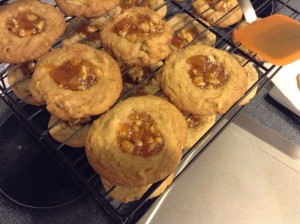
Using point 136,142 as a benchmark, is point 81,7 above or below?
above

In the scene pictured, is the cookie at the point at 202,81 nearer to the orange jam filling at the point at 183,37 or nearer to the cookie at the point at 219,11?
the orange jam filling at the point at 183,37

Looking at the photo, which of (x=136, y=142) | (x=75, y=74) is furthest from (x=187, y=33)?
(x=136, y=142)

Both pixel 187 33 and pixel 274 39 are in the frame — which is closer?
pixel 274 39

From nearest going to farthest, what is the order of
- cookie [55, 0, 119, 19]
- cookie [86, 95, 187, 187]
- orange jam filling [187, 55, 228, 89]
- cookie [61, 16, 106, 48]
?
cookie [86, 95, 187, 187] < orange jam filling [187, 55, 228, 89] < cookie [55, 0, 119, 19] < cookie [61, 16, 106, 48]

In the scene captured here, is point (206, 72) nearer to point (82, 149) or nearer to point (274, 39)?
point (274, 39)

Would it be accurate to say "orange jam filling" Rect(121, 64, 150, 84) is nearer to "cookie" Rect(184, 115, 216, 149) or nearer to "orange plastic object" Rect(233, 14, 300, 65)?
"cookie" Rect(184, 115, 216, 149)

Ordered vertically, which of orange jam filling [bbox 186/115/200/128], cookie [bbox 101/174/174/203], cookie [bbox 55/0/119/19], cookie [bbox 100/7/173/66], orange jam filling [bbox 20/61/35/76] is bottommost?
cookie [bbox 101/174/174/203]

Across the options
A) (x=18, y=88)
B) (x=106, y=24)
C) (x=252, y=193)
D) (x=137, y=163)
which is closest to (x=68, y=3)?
(x=106, y=24)

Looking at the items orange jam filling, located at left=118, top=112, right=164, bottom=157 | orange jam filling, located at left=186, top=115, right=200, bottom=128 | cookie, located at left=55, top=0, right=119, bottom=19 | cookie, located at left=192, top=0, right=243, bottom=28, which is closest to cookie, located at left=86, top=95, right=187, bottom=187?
orange jam filling, located at left=118, top=112, right=164, bottom=157
